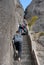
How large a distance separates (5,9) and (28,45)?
9.58m

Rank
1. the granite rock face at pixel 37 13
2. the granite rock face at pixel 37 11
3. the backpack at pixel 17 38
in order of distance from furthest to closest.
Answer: the granite rock face at pixel 37 11 → the granite rock face at pixel 37 13 → the backpack at pixel 17 38

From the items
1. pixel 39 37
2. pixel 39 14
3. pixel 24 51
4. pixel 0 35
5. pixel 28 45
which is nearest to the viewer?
pixel 0 35

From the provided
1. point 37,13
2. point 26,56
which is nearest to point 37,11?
point 37,13

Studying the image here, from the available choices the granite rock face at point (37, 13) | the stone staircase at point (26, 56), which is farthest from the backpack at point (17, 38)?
the granite rock face at point (37, 13)

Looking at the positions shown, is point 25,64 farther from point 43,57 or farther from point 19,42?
point 43,57

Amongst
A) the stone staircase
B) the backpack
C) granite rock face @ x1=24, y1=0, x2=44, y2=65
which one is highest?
granite rock face @ x1=24, y1=0, x2=44, y2=65

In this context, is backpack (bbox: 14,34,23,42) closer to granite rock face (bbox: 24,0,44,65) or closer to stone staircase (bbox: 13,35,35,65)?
stone staircase (bbox: 13,35,35,65)

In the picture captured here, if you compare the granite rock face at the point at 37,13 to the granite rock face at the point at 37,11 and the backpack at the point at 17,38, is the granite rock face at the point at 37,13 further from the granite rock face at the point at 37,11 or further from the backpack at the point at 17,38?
the backpack at the point at 17,38

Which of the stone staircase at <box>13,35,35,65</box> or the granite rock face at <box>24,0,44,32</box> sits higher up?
the granite rock face at <box>24,0,44,32</box>

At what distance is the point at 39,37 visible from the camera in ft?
74.6

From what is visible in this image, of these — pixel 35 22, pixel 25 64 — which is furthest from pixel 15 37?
pixel 35 22

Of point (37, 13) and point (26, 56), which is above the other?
point (37, 13)

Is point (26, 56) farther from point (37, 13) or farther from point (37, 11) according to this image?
point (37, 11)

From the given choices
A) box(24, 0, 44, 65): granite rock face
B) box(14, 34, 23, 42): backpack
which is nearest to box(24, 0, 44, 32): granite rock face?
box(24, 0, 44, 65): granite rock face
